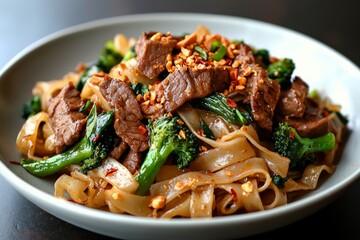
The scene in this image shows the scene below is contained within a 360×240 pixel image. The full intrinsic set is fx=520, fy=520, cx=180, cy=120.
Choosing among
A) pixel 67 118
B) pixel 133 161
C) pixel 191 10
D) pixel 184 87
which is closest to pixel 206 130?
pixel 184 87

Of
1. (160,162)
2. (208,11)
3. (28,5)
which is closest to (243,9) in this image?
(208,11)

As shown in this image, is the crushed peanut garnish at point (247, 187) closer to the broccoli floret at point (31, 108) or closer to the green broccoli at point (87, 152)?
the green broccoli at point (87, 152)

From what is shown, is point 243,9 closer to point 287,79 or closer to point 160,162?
point 287,79

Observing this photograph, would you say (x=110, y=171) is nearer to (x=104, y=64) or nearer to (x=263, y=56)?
(x=104, y=64)

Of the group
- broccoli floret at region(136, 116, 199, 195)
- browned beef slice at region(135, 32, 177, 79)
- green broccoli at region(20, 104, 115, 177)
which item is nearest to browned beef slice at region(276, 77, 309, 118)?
broccoli floret at region(136, 116, 199, 195)

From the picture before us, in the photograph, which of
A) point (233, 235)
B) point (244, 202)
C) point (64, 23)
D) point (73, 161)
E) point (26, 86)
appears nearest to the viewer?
point (233, 235)

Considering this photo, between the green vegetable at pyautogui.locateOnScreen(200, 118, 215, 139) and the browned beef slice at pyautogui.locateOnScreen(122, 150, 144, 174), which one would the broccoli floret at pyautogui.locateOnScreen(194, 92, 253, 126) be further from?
the browned beef slice at pyautogui.locateOnScreen(122, 150, 144, 174)

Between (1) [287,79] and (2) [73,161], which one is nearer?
(2) [73,161]

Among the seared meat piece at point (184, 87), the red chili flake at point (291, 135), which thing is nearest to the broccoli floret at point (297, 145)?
the red chili flake at point (291, 135)
